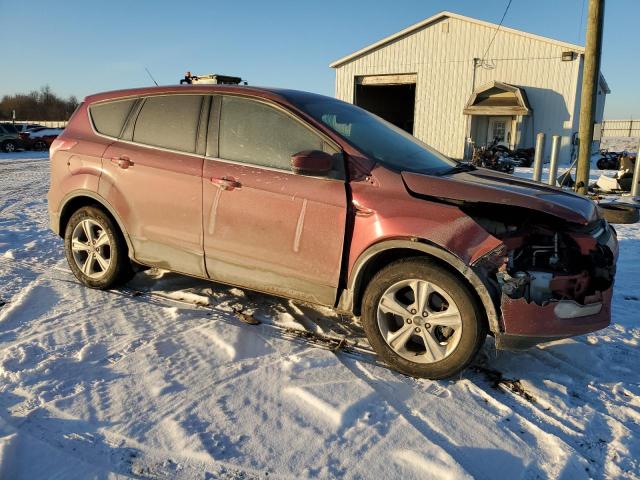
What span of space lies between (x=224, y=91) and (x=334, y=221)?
150cm

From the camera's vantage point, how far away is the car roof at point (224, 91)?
3.70 meters

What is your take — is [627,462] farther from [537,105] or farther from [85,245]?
[537,105]

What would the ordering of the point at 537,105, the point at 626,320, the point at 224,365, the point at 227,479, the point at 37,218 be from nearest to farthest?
1. the point at 227,479
2. the point at 224,365
3. the point at 626,320
4. the point at 37,218
5. the point at 537,105

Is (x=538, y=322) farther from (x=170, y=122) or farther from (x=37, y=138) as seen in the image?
(x=37, y=138)

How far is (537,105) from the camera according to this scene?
76.4 ft

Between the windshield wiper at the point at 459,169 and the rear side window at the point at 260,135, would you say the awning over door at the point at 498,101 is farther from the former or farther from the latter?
the rear side window at the point at 260,135

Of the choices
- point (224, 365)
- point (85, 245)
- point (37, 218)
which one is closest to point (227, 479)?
point (224, 365)

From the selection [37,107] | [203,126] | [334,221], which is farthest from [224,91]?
[37,107]

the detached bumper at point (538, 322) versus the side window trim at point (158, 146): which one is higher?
the side window trim at point (158, 146)

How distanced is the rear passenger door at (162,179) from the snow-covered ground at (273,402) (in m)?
0.53

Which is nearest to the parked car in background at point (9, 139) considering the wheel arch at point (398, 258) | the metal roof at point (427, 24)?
the metal roof at point (427, 24)

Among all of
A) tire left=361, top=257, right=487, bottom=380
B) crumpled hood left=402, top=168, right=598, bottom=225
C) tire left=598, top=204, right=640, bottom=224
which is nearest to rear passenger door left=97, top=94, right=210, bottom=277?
tire left=361, top=257, right=487, bottom=380

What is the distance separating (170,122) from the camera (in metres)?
4.07

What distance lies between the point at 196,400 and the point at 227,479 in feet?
2.20
